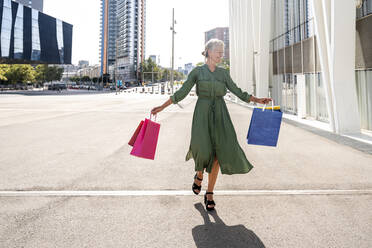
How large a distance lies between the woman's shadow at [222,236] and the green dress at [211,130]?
629 mm

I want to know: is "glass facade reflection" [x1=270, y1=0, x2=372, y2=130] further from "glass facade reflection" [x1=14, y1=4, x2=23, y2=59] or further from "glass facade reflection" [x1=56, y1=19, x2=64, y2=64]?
"glass facade reflection" [x1=56, y1=19, x2=64, y2=64]

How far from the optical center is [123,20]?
509ft

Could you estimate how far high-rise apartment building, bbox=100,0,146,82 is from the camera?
493 ft

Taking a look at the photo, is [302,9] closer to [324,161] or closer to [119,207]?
[324,161]

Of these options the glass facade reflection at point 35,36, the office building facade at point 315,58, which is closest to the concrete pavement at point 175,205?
the office building facade at point 315,58

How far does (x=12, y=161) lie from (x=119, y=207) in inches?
142

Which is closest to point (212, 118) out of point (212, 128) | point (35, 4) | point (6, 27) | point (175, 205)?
point (212, 128)

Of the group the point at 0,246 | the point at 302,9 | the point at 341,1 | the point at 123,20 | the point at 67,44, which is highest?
the point at 123,20

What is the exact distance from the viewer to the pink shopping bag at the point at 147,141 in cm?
365

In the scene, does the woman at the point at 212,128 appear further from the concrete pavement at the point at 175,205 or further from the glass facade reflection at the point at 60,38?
the glass facade reflection at the point at 60,38

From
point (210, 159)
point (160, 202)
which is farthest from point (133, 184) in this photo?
point (210, 159)

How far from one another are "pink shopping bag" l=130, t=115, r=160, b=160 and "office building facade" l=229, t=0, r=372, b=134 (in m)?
8.39

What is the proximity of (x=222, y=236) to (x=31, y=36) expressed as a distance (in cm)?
6896

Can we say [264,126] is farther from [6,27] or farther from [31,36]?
[31,36]
